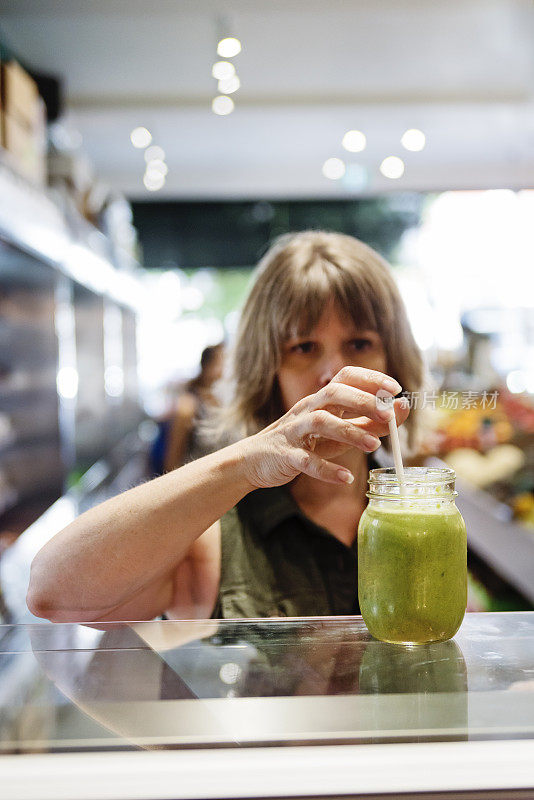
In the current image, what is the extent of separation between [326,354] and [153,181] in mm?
5516

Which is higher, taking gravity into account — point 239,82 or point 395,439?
point 239,82

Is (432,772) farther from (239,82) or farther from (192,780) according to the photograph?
(239,82)

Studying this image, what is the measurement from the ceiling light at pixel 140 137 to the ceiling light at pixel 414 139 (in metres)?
1.62

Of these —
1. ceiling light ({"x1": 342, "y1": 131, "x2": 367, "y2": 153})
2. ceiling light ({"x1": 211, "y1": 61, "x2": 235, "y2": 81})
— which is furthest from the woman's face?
ceiling light ({"x1": 342, "y1": 131, "x2": 367, "y2": 153})

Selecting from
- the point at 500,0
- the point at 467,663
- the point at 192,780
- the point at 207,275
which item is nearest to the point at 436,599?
the point at 467,663

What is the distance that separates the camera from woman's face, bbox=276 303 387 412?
0.77 meters

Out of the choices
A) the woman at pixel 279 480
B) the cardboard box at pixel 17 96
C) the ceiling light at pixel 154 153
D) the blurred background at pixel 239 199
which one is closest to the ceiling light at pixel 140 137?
the blurred background at pixel 239 199

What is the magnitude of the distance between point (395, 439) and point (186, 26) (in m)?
3.14

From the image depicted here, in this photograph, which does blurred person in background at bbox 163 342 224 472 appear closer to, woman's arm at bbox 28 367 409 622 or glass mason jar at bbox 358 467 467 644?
woman's arm at bbox 28 367 409 622

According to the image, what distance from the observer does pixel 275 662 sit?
0.65m

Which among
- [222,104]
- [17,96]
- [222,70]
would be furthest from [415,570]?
[222,104]

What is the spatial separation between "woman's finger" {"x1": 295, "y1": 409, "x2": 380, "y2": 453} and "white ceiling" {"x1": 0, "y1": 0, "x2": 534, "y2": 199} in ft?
5.55

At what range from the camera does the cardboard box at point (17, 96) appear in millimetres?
2363

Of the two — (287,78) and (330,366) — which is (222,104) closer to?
(287,78)
